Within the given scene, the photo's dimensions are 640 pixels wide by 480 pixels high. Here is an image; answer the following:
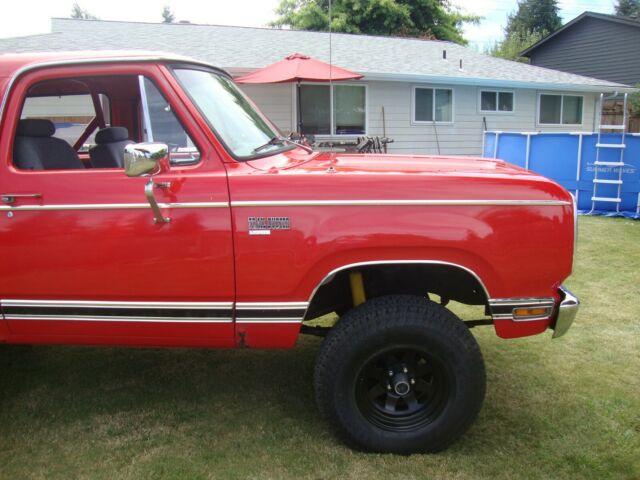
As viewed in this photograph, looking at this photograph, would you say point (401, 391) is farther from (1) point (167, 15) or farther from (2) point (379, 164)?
(1) point (167, 15)

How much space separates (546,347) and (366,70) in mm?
10275

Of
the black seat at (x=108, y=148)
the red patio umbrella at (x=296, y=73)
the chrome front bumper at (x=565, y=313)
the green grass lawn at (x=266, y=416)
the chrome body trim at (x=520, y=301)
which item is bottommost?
the green grass lawn at (x=266, y=416)

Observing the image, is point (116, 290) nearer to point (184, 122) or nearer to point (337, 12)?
point (184, 122)

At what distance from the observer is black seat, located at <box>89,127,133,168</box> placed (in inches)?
140

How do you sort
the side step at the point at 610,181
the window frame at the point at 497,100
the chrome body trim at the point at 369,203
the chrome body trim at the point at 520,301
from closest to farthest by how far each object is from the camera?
the chrome body trim at the point at 369,203
the chrome body trim at the point at 520,301
the side step at the point at 610,181
the window frame at the point at 497,100

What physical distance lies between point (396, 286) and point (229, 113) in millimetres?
1391

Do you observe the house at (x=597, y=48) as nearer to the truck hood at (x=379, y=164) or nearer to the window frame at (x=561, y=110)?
the window frame at (x=561, y=110)

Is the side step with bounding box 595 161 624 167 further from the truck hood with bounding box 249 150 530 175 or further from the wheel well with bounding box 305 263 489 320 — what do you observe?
the wheel well with bounding box 305 263 489 320

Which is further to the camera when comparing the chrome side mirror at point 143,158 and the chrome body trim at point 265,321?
the chrome body trim at point 265,321

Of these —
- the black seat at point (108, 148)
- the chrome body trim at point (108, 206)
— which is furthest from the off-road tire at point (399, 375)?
the black seat at point (108, 148)

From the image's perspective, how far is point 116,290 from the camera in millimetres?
2850

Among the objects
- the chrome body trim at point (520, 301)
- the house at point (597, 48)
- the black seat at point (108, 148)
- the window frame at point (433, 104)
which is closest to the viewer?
the chrome body trim at point (520, 301)

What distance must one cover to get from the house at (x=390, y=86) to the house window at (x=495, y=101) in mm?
28

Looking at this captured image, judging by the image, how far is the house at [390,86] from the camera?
13008mm
